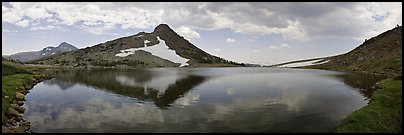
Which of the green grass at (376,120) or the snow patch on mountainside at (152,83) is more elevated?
the snow patch on mountainside at (152,83)

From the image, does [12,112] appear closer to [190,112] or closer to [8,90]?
[8,90]

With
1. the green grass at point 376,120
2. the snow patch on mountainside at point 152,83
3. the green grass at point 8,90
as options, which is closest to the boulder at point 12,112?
the green grass at point 8,90

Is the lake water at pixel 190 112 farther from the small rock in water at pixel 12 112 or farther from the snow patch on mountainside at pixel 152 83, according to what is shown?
the snow patch on mountainside at pixel 152 83

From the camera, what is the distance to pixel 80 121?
41.8m

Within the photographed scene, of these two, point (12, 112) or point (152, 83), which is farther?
point (152, 83)

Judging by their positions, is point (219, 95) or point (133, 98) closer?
point (133, 98)

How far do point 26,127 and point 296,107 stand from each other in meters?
38.0

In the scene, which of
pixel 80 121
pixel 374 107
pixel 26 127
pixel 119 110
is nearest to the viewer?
pixel 26 127

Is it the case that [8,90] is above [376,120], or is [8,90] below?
above

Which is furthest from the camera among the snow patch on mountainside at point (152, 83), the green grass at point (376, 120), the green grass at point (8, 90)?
the snow patch on mountainside at point (152, 83)

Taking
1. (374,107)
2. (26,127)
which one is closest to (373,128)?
(374,107)

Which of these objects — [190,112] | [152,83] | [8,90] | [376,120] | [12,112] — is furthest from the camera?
[152,83]

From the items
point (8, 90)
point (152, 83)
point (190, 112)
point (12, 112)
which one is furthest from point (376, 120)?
point (152, 83)

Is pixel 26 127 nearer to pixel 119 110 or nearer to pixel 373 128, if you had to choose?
pixel 119 110
